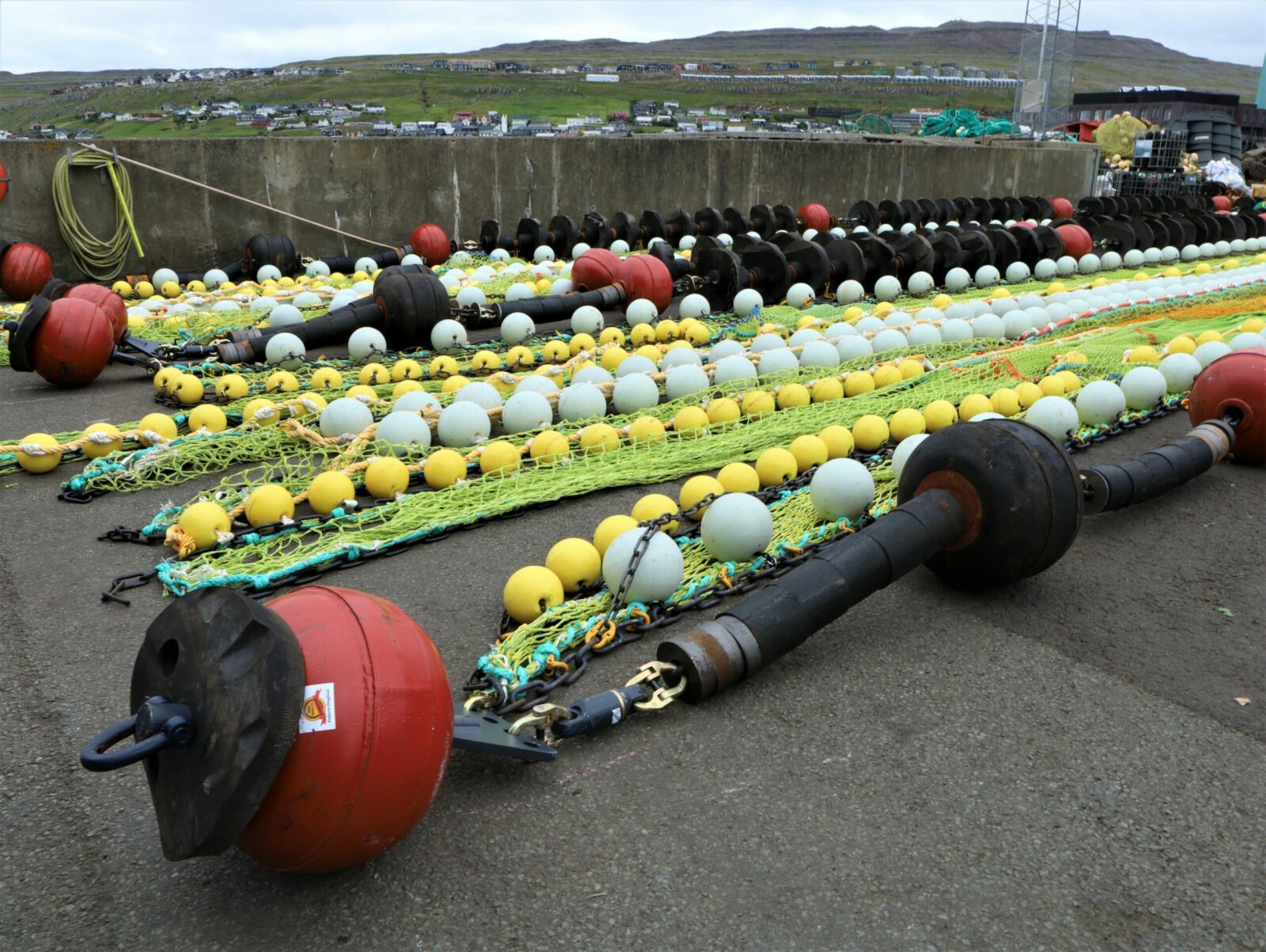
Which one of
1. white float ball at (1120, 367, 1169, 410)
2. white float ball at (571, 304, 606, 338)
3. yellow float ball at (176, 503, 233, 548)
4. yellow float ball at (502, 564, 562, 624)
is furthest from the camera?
white float ball at (571, 304, 606, 338)

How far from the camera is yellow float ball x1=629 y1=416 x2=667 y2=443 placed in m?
5.30

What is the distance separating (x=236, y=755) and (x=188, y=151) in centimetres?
1091

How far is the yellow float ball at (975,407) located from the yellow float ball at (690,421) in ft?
4.92

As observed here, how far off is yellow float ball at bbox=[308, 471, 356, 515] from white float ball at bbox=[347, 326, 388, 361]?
2.76 m

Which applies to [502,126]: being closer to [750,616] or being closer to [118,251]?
[118,251]

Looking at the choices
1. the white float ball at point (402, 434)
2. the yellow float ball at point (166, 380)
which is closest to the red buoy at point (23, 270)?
the yellow float ball at point (166, 380)

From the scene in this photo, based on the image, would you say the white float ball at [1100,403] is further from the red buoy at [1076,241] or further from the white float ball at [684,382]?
the red buoy at [1076,241]

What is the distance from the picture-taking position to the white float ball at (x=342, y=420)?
5.27 m

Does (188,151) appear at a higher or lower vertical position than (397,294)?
higher

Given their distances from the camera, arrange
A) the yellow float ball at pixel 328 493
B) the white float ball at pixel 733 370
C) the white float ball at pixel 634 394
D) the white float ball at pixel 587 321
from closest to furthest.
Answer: the yellow float ball at pixel 328 493 → the white float ball at pixel 634 394 → the white float ball at pixel 733 370 → the white float ball at pixel 587 321

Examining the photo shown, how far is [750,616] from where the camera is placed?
10.2 feet

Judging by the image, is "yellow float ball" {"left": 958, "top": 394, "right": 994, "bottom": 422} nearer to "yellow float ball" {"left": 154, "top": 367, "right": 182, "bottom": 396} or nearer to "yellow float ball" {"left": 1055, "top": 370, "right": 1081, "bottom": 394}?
"yellow float ball" {"left": 1055, "top": 370, "right": 1081, "bottom": 394}

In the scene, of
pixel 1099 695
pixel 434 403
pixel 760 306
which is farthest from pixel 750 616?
pixel 760 306

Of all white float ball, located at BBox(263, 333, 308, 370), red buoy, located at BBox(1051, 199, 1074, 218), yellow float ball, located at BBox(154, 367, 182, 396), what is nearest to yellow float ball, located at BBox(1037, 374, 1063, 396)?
white float ball, located at BBox(263, 333, 308, 370)
